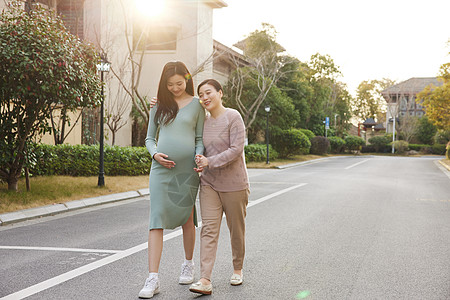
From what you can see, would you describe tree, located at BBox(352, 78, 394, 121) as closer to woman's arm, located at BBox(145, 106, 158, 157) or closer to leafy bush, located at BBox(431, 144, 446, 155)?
leafy bush, located at BBox(431, 144, 446, 155)

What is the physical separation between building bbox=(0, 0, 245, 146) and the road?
10787 mm

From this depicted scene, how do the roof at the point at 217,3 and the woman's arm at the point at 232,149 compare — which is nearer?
the woman's arm at the point at 232,149

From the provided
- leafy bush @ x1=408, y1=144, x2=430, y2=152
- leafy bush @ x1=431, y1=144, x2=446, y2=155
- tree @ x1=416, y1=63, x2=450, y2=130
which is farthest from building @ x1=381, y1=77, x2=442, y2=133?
tree @ x1=416, y1=63, x2=450, y2=130

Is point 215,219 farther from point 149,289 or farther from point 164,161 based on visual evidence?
point 149,289

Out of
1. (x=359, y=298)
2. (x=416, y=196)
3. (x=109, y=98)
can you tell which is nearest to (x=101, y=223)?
(x=359, y=298)

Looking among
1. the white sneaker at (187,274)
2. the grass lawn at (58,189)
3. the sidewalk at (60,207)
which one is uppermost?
the white sneaker at (187,274)

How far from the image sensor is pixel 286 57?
113 ft

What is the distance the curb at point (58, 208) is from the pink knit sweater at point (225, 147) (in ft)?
17.3

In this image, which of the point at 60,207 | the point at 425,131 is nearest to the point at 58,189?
the point at 60,207

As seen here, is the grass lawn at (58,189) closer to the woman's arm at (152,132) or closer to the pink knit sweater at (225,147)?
the woman's arm at (152,132)

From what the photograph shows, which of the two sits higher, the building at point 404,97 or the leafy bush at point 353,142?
the building at point 404,97

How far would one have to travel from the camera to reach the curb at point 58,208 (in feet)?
26.9

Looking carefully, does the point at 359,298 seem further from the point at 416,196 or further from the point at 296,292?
the point at 416,196

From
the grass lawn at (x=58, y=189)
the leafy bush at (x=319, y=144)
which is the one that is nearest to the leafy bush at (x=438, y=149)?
the leafy bush at (x=319, y=144)
